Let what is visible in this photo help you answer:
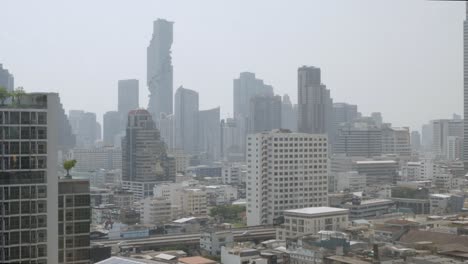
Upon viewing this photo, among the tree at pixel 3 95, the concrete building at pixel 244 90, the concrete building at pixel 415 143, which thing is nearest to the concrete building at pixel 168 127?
the concrete building at pixel 244 90

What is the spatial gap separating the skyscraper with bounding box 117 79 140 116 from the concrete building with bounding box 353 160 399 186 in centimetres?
1845

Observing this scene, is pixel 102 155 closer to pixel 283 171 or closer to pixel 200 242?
pixel 283 171

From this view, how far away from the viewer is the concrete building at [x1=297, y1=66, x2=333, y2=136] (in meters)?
32.8

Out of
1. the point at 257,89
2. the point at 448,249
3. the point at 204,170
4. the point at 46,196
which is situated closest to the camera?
the point at 46,196

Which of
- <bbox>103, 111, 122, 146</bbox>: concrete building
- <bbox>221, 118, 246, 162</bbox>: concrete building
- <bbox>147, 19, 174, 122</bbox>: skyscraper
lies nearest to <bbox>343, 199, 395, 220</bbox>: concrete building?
<bbox>221, 118, 246, 162</bbox>: concrete building

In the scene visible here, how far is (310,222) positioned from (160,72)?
29.5 meters

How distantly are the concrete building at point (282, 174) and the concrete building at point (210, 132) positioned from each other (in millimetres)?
24629

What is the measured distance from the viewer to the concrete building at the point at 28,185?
523 centimetres

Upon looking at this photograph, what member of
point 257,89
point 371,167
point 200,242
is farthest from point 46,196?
point 257,89

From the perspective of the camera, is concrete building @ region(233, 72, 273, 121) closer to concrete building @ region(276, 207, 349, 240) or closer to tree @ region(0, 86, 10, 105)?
concrete building @ region(276, 207, 349, 240)

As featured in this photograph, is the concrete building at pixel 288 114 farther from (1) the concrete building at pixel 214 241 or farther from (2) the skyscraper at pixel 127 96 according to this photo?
(1) the concrete building at pixel 214 241

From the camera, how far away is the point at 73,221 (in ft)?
18.6

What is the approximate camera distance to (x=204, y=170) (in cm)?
3031

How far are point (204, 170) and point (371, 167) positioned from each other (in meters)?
9.09
